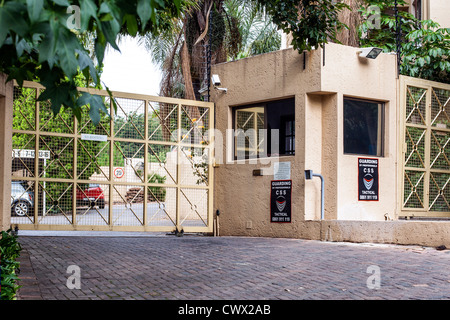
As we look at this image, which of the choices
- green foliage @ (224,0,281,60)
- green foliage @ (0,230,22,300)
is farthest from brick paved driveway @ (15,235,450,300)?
green foliage @ (224,0,281,60)

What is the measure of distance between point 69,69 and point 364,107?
32.7 ft

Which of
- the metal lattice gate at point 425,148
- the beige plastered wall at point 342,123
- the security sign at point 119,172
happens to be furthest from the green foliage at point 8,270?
the metal lattice gate at point 425,148

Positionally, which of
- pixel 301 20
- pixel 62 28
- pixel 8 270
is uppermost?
pixel 301 20

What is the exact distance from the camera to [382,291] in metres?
5.87

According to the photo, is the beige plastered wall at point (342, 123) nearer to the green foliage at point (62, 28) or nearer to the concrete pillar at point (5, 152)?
the concrete pillar at point (5, 152)

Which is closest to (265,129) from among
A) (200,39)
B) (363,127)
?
(363,127)

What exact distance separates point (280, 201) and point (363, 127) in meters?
2.30

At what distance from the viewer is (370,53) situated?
37.6 feet

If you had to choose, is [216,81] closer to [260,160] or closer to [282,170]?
[260,160]

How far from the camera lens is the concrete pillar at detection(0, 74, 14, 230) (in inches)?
375

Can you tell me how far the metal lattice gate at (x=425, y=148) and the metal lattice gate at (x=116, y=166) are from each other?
4.30 meters

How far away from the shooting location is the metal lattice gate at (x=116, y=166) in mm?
10891

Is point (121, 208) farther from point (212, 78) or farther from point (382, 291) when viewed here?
point (382, 291)
